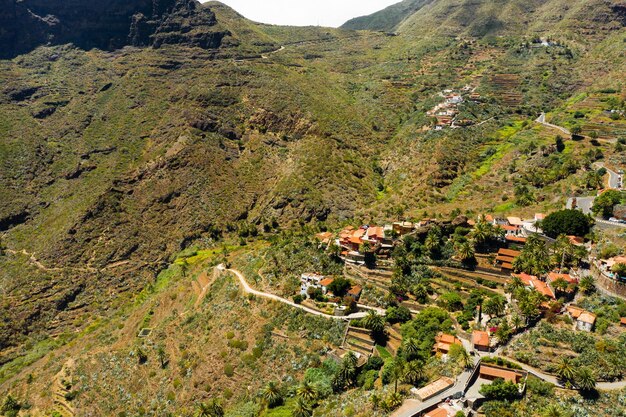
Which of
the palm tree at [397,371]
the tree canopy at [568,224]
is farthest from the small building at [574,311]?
the palm tree at [397,371]

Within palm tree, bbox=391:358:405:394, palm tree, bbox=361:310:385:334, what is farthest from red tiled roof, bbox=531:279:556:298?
palm tree, bbox=391:358:405:394

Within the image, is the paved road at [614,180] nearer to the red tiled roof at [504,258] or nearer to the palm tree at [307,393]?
the red tiled roof at [504,258]

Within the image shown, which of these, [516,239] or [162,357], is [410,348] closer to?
[516,239]

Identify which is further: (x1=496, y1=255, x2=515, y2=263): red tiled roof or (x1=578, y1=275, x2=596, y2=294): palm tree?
(x1=496, y1=255, x2=515, y2=263): red tiled roof

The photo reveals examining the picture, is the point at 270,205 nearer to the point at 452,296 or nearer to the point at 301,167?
the point at 301,167

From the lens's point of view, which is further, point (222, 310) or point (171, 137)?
point (171, 137)

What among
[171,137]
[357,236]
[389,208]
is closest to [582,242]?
[357,236]

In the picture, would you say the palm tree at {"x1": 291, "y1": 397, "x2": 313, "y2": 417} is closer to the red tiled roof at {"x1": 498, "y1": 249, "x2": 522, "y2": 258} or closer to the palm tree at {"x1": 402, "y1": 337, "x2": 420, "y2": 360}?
the palm tree at {"x1": 402, "y1": 337, "x2": 420, "y2": 360}
